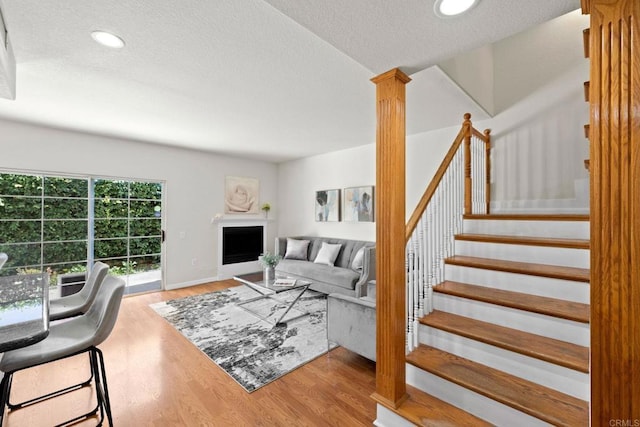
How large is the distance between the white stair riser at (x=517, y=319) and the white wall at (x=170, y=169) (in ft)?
14.9

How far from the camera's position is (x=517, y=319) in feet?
5.97

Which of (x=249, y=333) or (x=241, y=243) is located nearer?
(x=249, y=333)

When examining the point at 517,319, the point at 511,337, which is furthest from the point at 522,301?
the point at 511,337

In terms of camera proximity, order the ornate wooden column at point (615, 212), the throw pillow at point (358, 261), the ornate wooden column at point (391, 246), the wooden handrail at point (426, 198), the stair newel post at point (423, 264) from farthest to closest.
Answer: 1. the throw pillow at point (358, 261)
2. the stair newel post at point (423, 264)
3. the wooden handrail at point (426, 198)
4. the ornate wooden column at point (391, 246)
5. the ornate wooden column at point (615, 212)

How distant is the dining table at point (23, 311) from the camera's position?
3.49ft

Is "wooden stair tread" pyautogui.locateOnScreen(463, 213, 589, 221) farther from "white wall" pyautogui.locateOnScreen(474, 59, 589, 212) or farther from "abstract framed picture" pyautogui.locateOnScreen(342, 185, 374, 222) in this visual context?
"abstract framed picture" pyautogui.locateOnScreen(342, 185, 374, 222)

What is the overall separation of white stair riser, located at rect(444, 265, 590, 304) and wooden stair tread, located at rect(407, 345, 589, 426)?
626mm

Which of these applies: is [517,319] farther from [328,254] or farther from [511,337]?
[328,254]

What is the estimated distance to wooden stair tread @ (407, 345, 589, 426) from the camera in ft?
4.51

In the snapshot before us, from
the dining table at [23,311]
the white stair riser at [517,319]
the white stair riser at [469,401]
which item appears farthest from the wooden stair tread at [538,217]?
the dining table at [23,311]

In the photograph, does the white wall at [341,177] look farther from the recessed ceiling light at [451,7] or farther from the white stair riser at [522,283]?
the recessed ceiling light at [451,7]

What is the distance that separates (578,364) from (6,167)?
6.02m

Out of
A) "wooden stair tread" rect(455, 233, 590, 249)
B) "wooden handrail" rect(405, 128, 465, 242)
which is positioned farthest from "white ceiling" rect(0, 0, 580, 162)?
"wooden stair tread" rect(455, 233, 590, 249)

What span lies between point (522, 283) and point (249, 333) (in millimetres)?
2651
